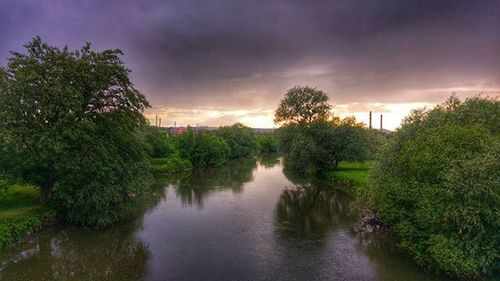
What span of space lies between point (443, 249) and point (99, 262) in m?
20.5

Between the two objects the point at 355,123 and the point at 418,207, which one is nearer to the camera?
the point at 418,207

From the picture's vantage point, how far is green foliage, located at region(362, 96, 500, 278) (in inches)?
711

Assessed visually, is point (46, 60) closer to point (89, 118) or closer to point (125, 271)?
point (89, 118)

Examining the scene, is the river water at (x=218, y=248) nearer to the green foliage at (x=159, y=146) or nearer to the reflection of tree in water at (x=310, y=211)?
the reflection of tree in water at (x=310, y=211)

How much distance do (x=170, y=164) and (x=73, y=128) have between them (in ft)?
133

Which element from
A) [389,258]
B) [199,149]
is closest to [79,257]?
[389,258]

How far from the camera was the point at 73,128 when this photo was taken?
2869cm

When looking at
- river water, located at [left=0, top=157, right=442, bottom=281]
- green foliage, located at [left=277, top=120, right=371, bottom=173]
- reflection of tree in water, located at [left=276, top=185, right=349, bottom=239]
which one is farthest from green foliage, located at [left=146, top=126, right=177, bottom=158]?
reflection of tree in water, located at [left=276, top=185, right=349, bottom=239]

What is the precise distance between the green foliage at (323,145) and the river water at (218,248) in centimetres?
1819

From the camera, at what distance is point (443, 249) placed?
18.4 m

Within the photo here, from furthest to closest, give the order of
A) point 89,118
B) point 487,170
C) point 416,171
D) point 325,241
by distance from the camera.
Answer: point 89,118, point 325,241, point 416,171, point 487,170

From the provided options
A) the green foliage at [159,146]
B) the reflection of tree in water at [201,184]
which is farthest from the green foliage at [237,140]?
the reflection of tree in water at [201,184]

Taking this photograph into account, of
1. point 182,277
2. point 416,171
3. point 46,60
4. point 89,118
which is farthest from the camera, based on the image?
point 89,118

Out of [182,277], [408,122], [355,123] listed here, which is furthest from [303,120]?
[182,277]
